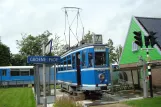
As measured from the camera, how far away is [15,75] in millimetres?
37062

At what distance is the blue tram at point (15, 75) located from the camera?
36.7 meters

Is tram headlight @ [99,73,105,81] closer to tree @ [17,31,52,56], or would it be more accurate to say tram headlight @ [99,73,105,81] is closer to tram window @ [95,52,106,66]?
tram window @ [95,52,106,66]

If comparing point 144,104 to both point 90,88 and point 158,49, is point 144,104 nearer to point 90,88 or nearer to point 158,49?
point 90,88

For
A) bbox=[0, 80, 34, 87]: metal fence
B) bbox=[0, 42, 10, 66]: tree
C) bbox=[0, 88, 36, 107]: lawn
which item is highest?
bbox=[0, 42, 10, 66]: tree

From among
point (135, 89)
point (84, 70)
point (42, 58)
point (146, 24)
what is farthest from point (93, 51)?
point (146, 24)

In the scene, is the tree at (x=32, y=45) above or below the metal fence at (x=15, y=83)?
above

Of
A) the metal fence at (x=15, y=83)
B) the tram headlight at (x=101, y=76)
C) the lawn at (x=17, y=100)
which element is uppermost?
the tram headlight at (x=101, y=76)

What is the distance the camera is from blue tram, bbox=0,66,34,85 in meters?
36.7

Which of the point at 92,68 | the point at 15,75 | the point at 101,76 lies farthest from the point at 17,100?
Result: the point at 15,75

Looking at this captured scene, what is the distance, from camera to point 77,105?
11.8 meters

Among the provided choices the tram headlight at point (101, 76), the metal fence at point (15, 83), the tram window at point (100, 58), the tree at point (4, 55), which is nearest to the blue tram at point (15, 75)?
the metal fence at point (15, 83)

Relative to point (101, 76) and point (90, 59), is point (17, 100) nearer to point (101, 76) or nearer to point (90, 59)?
point (90, 59)

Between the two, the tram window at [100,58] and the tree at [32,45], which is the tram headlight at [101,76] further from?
the tree at [32,45]

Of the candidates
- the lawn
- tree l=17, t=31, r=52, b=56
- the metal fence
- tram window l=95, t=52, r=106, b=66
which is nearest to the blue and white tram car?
tram window l=95, t=52, r=106, b=66
